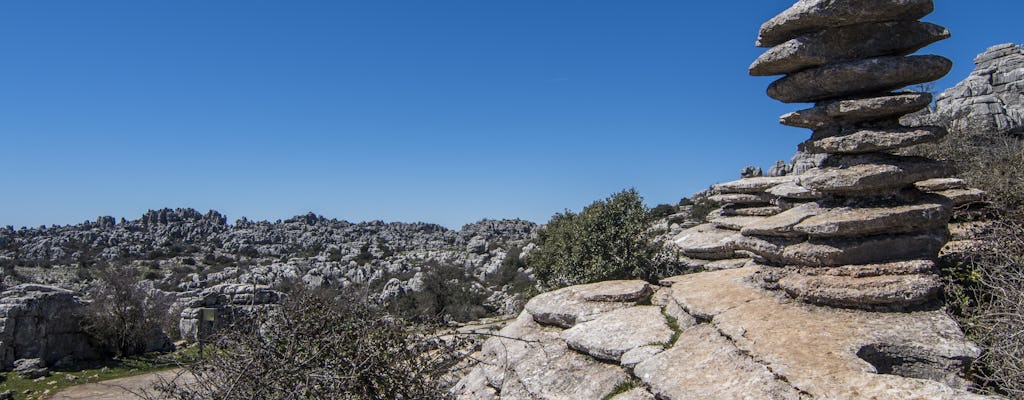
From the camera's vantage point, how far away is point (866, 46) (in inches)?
391

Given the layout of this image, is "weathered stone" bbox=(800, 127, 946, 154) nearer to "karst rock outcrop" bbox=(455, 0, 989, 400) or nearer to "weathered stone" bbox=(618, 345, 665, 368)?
"karst rock outcrop" bbox=(455, 0, 989, 400)

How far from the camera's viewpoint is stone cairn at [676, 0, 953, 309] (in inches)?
348

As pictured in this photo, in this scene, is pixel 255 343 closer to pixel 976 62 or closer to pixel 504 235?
pixel 976 62

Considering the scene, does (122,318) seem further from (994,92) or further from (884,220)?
(994,92)

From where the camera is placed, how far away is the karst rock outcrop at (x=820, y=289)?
283 inches

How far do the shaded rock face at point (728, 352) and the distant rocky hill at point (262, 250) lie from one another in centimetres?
1760

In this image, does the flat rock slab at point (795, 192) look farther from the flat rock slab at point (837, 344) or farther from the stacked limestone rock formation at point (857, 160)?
the flat rock slab at point (837, 344)

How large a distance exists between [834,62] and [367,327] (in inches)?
363

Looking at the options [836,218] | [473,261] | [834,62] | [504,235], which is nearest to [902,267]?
[836,218]

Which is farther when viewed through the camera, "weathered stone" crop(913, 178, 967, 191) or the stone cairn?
"weathered stone" crop(913, 178, 967, 191)

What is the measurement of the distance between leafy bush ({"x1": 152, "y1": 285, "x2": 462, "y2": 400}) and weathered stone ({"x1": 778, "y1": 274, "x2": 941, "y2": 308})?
6.14m

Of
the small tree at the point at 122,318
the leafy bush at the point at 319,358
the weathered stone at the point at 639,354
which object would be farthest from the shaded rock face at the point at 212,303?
the leafy bush at the point at 319,358

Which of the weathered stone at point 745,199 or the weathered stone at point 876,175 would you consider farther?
the weathered stone at point 745,199

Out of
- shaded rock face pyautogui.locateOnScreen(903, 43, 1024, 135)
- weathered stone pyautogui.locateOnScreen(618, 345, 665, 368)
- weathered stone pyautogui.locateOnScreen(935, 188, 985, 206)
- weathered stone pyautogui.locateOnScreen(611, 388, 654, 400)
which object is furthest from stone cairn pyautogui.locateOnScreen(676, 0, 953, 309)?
shaded rock face pyautogui.locateOnScreen(903, 43, 1024, 135)
